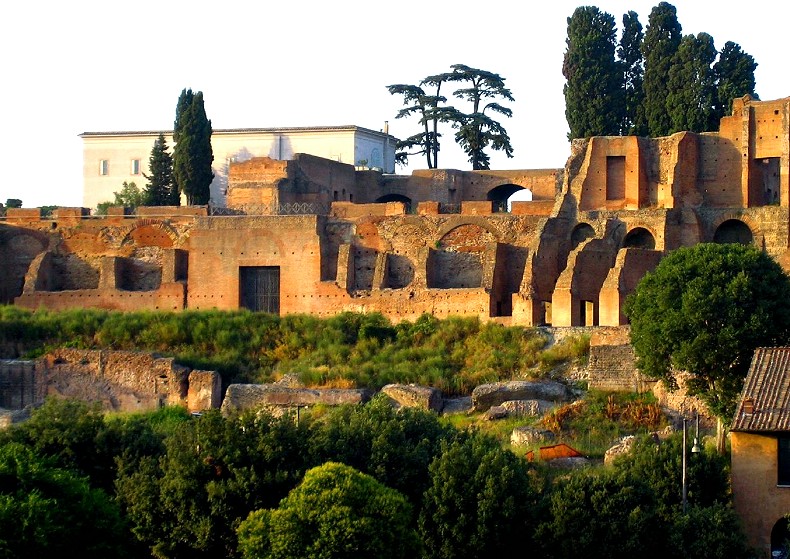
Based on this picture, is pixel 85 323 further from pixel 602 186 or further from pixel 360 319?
pixel 602 186

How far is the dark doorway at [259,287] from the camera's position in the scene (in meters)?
45.3

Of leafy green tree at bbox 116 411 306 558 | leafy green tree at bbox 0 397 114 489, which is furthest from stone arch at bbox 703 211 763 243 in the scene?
leafy green tree at bbox 0 397 114 489

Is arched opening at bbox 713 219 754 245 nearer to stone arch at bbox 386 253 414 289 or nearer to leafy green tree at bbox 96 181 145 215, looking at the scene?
stone arch at bbox 386 253 414 289

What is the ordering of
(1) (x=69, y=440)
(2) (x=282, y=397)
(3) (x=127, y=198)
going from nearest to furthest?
(1) (x=69, y=440), (2) (x=282, y=397), (3) (x=127, y=198)

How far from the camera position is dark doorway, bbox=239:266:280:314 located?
149 feet

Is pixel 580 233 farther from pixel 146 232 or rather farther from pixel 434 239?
pixel 146 232

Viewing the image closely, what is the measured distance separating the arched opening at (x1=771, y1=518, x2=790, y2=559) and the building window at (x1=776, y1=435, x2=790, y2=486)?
569 mm

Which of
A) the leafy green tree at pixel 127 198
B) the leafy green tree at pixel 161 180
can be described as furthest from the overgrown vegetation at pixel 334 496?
the leafy green tree at pixel 127 198

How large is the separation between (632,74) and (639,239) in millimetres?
6442

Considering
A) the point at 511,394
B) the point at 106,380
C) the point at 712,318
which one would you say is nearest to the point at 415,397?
the point at 511,394

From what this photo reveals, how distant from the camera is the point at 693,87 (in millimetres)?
46344

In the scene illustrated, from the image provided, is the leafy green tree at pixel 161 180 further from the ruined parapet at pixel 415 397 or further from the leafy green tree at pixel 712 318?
the leafy green tree at pixel 712 318

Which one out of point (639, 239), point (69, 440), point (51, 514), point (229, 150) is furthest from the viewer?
point (229, 150)

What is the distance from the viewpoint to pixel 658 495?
97.5 ft
